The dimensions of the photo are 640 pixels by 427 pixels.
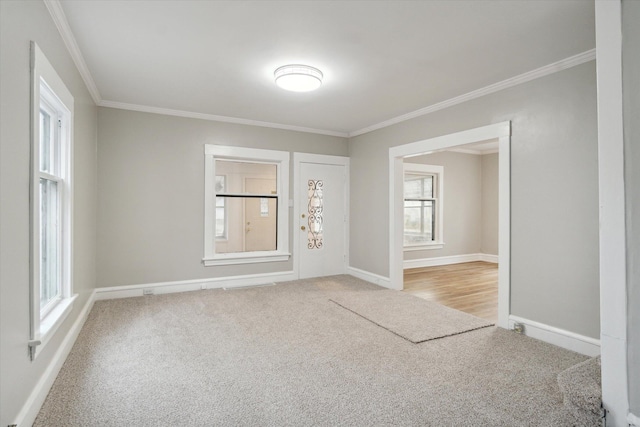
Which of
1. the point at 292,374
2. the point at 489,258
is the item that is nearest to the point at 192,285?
the point at 292,374

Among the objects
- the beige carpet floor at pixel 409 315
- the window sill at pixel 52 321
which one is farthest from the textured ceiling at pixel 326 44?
the beige carpet floor at pixel 409 315

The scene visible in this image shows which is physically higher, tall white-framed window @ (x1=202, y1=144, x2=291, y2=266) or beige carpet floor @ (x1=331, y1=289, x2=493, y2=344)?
tall white-framed window @ (x1=202, y1=144, x2=291, y2=266)

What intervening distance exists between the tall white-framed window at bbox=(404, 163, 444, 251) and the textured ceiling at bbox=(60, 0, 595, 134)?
10.5ft

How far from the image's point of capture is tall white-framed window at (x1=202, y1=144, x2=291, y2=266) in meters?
4.89

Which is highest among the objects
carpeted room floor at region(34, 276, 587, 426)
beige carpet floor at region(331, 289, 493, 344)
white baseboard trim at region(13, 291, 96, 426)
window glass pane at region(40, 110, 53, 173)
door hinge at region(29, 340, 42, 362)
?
window glass pane at region(40, 110, 53, 173)

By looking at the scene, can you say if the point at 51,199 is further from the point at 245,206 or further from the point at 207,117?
the point at 245,206

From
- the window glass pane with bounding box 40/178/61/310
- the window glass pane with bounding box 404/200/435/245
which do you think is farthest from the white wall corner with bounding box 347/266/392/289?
the window glass pane with bounding box 40/178/61/310

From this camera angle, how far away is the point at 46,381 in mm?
2139

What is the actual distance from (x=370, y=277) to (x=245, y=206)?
9.29 feet

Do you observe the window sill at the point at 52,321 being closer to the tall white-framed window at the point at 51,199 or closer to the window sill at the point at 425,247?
the tall white-framed window at the point at 51,199

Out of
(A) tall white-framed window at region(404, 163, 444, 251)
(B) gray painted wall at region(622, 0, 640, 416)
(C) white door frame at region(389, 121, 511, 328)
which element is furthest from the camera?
(A) tall white-framed window at region(404, 163, 444, 251)

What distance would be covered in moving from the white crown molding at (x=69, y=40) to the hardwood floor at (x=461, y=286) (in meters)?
4.59

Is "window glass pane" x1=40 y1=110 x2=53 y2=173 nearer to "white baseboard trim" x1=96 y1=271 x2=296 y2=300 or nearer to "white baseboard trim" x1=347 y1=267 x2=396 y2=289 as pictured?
"white baseboard trim" x1=96 y1=271 x2=296 y2=300

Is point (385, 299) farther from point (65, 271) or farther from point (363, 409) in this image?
point (65, 271)
